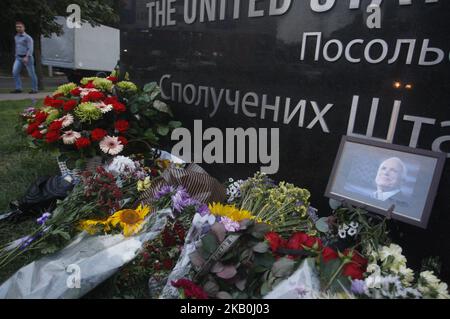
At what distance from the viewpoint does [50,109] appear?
3.38m

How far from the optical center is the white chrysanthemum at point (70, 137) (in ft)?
9.70

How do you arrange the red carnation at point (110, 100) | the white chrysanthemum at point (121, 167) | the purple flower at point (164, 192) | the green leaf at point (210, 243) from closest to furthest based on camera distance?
the green leaf at point (210, 243)
the purple flower at point (164, 192)
the white chrysanthemum at point (121, 167)
the red carnation at point (110, 100)

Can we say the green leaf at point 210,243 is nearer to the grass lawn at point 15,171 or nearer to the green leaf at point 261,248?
→ the green leaf at point 261,248

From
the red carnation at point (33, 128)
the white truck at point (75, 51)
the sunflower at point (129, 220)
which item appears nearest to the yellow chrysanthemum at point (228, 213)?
the sunflower at point (129, 220)

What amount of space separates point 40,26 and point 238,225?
14.8 m

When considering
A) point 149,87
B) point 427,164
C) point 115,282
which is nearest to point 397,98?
point 427,164

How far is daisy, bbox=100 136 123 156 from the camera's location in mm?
2980

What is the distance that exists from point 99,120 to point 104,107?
159 millimetres

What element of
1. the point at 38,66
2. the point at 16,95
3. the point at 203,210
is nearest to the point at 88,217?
the point at 203,210

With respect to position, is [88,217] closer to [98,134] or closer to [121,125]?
[98,134]

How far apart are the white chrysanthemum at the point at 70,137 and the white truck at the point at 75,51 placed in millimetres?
14771

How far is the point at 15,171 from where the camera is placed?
386cm

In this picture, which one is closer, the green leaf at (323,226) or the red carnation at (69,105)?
the green leaf at (323,226)

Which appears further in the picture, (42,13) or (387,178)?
(42,13)
